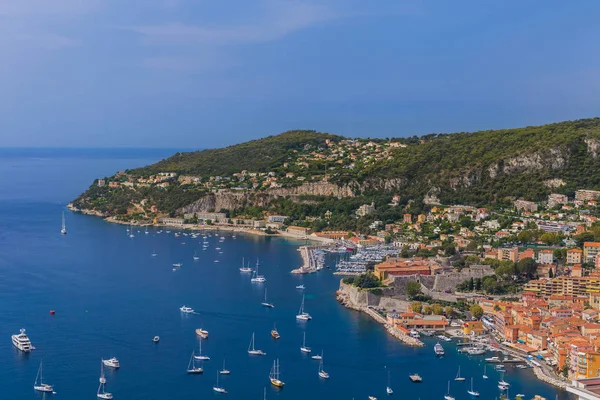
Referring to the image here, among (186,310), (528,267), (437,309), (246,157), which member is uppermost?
(246,157)

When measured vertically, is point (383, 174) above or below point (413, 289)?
above

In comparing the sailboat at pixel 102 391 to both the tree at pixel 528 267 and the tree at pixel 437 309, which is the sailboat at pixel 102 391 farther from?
the tree at pixel 528 267

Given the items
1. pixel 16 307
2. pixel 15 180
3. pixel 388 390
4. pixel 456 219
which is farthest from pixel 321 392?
pixel 15 180

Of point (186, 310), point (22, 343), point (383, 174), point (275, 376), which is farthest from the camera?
point (383, 174)

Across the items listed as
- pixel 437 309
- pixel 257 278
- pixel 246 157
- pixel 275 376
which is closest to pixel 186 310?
pixel 257 278

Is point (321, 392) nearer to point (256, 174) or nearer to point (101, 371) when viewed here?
point (101, 371)

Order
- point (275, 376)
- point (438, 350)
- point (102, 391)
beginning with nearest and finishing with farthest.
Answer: point (102, 391) < point (275, 376) < point (438, 350)

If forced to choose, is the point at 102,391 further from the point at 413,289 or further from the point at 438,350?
the point at 413,289
